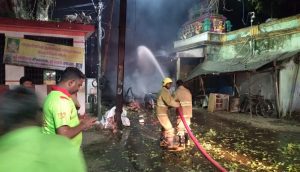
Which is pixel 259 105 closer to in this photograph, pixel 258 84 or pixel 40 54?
pixel 258 84

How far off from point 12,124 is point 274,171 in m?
7.32

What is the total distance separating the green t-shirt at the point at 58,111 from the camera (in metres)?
3.92

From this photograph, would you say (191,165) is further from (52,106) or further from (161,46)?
(161,46)

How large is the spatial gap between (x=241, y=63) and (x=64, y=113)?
63.3 feet

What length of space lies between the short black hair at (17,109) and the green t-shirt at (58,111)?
1661mm

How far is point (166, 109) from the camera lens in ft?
33.0

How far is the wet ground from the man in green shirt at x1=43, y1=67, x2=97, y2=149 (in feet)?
13.6

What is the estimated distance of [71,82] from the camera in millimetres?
4211

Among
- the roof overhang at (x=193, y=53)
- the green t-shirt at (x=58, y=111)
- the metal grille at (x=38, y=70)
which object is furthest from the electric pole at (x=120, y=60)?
the roof overhang at (x=193, y=53)

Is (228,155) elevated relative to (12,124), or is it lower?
lower

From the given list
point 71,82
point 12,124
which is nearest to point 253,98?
point 71,82

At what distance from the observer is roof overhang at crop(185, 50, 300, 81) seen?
19.1m

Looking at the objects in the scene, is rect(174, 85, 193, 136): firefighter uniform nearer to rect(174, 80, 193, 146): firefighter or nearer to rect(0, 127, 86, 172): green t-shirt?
rect(174, 80, 193, 146): firefighter

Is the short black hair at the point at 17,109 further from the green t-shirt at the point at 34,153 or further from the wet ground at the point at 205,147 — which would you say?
the wet ground at the point at 205,147
